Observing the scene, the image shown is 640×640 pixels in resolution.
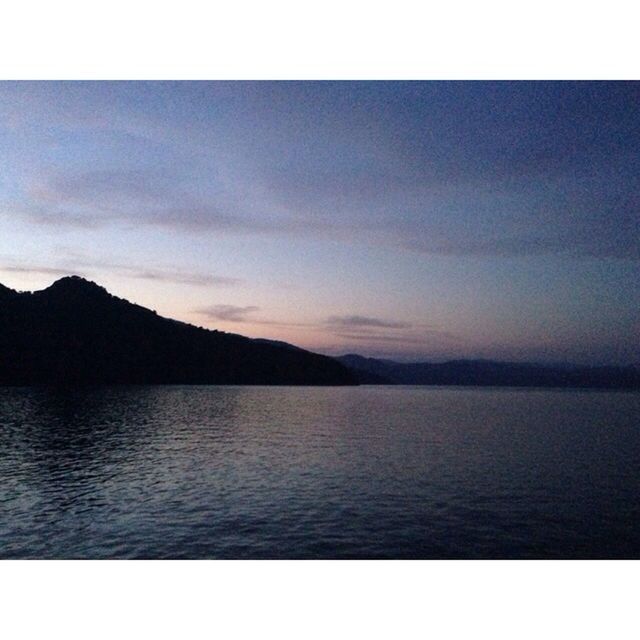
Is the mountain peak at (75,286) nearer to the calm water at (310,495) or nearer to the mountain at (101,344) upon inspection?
the mountain at (101,344)

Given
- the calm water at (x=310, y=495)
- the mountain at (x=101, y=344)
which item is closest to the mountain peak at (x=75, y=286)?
the mountain at (x=101, y=344)

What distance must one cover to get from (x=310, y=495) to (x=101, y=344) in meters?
102

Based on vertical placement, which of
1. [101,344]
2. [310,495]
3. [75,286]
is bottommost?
[310,495]

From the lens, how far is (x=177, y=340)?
4724 inches

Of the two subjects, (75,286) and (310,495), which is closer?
(310,495)

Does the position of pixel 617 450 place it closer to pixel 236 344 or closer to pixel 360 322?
pixel 360 322

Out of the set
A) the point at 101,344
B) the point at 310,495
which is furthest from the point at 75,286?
the point at 310,495

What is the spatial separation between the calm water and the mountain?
6552cm

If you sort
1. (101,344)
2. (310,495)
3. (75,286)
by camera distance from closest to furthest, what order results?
(310,495), (75,286), (101,344)

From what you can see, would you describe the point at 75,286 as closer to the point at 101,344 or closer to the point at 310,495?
the point at 101,344

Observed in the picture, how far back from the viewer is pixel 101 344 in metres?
110

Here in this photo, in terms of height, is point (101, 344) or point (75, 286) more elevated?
point (75, 286)

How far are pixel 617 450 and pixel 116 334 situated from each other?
325ft
